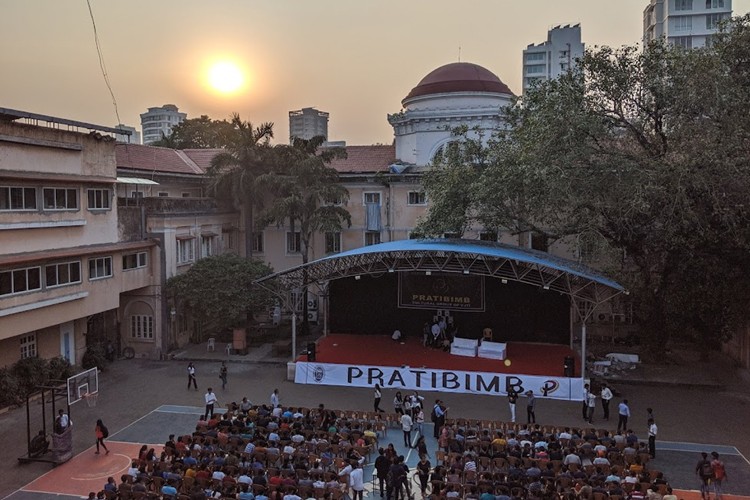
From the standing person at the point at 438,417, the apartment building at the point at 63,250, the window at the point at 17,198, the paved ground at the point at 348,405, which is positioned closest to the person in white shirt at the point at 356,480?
the paved ground at the point at 348,405

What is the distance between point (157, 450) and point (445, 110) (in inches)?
1071

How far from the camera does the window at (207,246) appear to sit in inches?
1424

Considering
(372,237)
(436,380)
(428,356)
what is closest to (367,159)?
(372,237)

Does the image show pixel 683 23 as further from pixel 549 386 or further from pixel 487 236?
pixel 549 386

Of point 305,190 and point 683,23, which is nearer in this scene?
point 305,190

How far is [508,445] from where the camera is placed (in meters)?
17.0

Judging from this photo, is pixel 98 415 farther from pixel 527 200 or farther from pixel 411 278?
pixel 527 200

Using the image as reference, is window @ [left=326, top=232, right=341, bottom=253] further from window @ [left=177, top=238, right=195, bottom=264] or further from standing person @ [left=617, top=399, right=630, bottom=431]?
standing person @ [left=617, top=399, right=630, bottom=431]

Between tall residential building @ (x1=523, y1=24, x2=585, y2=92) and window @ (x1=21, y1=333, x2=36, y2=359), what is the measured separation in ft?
272

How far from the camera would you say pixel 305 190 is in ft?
117

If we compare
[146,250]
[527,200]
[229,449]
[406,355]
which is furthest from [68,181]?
[527,200]

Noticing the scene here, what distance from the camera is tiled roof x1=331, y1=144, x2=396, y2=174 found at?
40.5 meters

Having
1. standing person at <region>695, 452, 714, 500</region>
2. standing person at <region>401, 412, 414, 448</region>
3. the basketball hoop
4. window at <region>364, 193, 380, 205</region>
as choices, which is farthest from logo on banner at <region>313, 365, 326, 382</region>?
standing person at <region>695, 452, 714, 500</region>

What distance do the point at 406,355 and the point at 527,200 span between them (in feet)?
30.4
